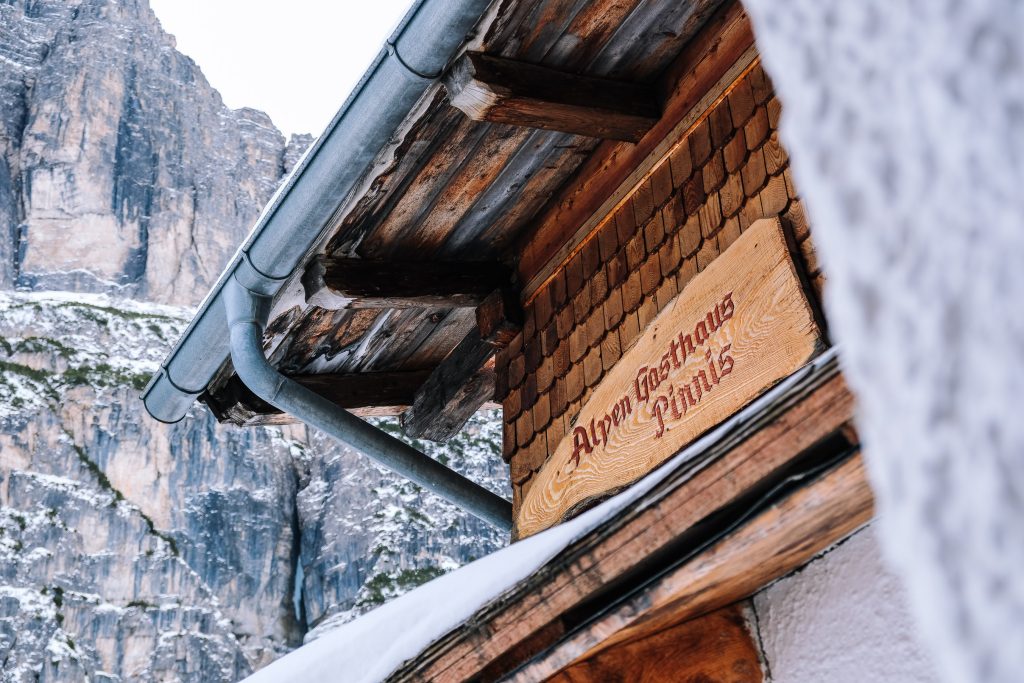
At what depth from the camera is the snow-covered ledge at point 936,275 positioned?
38 centimetres

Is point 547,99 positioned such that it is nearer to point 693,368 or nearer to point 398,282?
point 693,368

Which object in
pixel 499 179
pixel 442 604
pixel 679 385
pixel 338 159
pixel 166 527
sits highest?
pixel 166 527

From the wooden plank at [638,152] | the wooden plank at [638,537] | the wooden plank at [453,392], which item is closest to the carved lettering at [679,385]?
the wooden plank at [638,152]

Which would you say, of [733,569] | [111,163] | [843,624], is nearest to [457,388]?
[843,624]

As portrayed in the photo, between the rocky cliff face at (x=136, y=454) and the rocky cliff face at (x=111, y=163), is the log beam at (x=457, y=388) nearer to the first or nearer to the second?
the rocky cliff face at (x=136, y=454)

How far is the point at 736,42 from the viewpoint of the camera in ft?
10.1

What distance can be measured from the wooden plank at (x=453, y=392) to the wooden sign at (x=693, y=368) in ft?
3.19

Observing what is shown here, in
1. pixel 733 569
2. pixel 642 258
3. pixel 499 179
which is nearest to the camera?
pixel 733 569

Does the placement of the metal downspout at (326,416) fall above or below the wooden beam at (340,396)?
below

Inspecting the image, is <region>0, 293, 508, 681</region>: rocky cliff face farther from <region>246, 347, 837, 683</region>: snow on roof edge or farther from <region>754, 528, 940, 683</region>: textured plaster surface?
<region>754, 528, 940, 683</region>: textured plaster surface

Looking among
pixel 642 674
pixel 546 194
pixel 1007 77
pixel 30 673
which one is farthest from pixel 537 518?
pixel 30 673

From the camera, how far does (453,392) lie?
4.57 metres

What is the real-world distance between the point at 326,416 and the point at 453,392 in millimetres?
860

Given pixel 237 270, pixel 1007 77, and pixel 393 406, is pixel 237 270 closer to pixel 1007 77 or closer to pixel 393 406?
pixel 393 406
